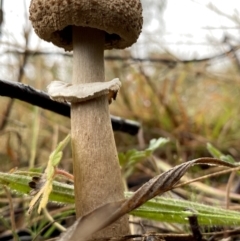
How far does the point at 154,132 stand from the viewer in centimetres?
329

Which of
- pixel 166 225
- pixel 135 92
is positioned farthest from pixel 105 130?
pixel 135 92

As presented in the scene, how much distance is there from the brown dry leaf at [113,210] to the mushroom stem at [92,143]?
227mm

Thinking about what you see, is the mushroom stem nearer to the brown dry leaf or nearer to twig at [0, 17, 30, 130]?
the brown dry leaf

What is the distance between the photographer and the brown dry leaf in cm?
89

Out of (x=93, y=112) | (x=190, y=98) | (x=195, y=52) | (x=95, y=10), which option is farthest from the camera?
(x=190, y=98)

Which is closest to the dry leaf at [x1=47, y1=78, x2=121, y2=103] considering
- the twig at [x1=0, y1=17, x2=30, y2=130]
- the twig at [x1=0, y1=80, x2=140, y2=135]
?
the twig at [x1=0, y1=80, x2=140, y2=135]

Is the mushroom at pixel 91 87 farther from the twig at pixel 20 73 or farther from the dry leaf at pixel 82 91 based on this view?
the twig at pixel 20 73

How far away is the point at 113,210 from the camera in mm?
943

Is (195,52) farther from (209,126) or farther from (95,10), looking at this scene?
(95,10)

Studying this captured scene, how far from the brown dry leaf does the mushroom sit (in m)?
0.23

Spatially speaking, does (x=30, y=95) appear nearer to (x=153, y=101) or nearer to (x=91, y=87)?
(x=91, y=87)

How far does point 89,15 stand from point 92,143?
35cm

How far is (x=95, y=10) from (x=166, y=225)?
0.86 m

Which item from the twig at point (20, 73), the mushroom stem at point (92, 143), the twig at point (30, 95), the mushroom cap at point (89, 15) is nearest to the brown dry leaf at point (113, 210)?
the mushroom stem at point (92, 143)
